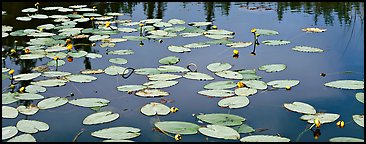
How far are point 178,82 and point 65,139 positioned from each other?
2.20 ft

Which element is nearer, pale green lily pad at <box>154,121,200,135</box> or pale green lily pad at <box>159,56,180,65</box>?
pale green lily pad at <box>154,121,200,135</box>

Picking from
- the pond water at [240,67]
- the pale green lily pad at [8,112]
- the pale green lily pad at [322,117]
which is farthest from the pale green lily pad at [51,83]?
the pale green lily pad at [322,117]

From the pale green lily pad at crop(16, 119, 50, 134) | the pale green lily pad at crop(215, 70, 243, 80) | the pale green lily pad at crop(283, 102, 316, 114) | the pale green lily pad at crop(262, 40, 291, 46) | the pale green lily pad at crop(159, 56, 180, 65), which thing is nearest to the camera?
the pale green lily pad at crop(16, 119, 50, 134)

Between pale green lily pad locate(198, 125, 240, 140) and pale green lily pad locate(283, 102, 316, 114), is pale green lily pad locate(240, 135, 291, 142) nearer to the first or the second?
pale green lily pad locate(198, 125, 240, 140)

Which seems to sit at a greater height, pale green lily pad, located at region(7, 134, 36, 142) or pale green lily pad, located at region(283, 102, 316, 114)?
pale green lily pad, located at region(283, 102, 316, 114)

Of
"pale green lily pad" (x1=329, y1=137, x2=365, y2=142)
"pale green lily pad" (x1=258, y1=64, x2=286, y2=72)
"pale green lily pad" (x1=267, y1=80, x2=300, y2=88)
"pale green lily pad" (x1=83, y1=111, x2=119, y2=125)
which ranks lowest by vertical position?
"pale green lily pad" (x1=329, y1=137, x2=365, y2=142)

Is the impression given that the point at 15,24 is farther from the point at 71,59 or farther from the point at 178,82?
the point at 178,82

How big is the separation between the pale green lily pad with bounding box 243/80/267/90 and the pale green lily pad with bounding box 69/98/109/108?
2.13 ft

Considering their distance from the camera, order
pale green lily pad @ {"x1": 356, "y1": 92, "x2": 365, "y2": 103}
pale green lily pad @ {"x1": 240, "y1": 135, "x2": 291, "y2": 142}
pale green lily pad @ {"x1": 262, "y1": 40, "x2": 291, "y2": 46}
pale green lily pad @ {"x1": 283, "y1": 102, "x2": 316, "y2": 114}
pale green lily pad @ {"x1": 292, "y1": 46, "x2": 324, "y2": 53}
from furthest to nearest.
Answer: pale green lily pad @ {"x1": 262, "y1": 40, "x2": 291, "y2": 46}
pale green lily pad @ {"x1": 292, "y1": 46, "x2": 324, "y2": 53}
pale green lily pad @ {"x1": 356, "y1": 92, "x2": 365, "y2": 103}
pale green lily pad @ {"x1": 283, "y1": 102, "x2": 316, "y2": 114}
pale green lily pad @ {"x1": 240, "y1": 135, "x2": 291, "y2": 142}

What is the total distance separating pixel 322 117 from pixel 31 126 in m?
1.11

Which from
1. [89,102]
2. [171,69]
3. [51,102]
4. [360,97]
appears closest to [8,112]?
[51,102]

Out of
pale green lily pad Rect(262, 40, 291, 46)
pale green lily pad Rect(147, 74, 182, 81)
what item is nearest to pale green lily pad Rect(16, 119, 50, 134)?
pale green lily pad Rect(147, 74, 182, 81)

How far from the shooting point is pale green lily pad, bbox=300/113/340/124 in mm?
1624

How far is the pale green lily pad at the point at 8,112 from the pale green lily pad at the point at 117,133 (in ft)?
1.26
